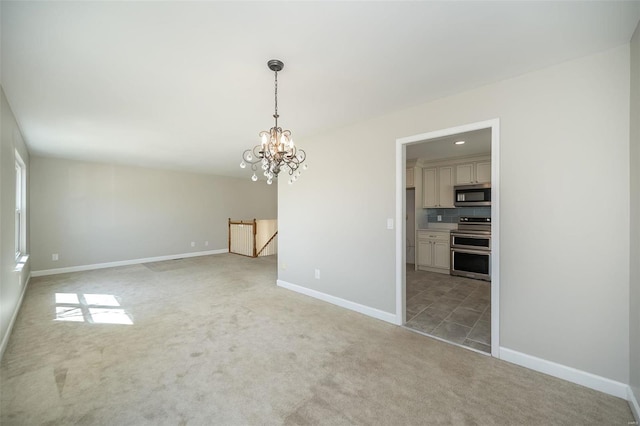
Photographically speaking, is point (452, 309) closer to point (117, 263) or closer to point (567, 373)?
point (567, 373)

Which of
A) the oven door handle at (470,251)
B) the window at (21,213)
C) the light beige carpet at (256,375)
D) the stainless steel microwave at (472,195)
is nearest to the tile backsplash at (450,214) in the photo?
the stainless steel microwave at (472,195)

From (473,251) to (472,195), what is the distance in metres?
1.10

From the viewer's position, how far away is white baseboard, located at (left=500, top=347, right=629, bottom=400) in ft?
5.97

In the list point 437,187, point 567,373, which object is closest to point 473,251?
point 437,187

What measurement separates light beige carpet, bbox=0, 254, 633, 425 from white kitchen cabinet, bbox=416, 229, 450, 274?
287 cm

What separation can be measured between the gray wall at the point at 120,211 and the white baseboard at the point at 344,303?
4.38 m

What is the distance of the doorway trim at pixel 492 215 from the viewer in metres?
2.31

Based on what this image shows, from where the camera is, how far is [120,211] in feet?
20.4

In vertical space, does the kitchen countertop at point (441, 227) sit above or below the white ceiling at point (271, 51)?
below

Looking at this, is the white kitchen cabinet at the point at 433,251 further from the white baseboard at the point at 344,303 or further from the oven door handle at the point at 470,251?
the white baseboard at the point at 344,303

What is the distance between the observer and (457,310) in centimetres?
334

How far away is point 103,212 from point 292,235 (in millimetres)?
4940

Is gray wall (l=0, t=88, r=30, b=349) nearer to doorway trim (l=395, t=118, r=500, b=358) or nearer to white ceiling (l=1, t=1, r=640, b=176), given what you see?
white ceiling (l=1, t=1, r=640, b=176)

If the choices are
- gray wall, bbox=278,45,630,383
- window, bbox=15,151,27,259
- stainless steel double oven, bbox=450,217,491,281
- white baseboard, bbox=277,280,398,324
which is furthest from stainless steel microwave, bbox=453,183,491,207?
window, bbox=15,151,27,259
